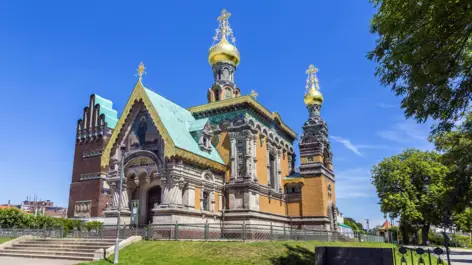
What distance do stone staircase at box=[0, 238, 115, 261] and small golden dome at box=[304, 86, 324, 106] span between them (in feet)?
95.9

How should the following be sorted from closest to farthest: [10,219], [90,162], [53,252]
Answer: [53,252], [10,219], [90,162]

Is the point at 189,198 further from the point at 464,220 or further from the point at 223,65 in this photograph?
the point at 464,220

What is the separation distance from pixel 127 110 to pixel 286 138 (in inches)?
672

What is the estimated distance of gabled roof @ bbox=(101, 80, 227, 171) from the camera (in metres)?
23.5

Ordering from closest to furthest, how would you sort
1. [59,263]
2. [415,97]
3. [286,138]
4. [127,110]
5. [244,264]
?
[415,97] → [244,264] → [59,263] → [127,110] → [286,138]

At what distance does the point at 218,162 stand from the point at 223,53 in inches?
515

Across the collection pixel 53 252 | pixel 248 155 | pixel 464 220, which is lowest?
pixel 53 252

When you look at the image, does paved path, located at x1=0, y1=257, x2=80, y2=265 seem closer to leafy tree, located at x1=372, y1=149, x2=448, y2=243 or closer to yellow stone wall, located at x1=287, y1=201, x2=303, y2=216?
yellow stone wall, located at x1=287, y1=201, x2=303, y2=216

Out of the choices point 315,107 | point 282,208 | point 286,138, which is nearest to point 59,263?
point 282,208

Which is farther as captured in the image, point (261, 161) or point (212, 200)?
point (261, 161)

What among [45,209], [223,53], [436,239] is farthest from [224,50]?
[45,209]

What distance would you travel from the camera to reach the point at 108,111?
4866 cm

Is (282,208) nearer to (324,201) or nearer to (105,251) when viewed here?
(324,201)

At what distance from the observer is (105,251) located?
1681 cm
